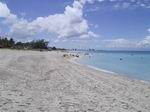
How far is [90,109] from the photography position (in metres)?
9.49

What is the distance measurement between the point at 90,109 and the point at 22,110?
97.9 inches

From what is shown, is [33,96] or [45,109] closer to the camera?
[45,109]

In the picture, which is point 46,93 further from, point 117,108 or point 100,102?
point 117,108

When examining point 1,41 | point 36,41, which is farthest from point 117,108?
point 36,41

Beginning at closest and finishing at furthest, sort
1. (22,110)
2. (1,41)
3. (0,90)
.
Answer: (22,110) < (0,90) < (1,41)

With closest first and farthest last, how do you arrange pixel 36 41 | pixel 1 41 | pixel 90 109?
1. pixel 90 109
2. pixel 1 41
3. pixel 36 41

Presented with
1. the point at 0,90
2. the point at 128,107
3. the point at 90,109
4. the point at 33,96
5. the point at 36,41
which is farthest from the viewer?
the point at 36,41

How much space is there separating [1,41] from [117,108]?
129 m

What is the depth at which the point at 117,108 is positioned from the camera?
9914mm

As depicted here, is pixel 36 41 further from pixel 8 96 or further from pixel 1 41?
pixel 8 96

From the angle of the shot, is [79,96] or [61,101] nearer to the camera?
[61,101]

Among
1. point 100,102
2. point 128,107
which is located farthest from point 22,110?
point 128,107

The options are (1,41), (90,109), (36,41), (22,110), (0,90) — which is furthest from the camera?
(36,41)

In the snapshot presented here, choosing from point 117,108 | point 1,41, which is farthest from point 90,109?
point 1,41
